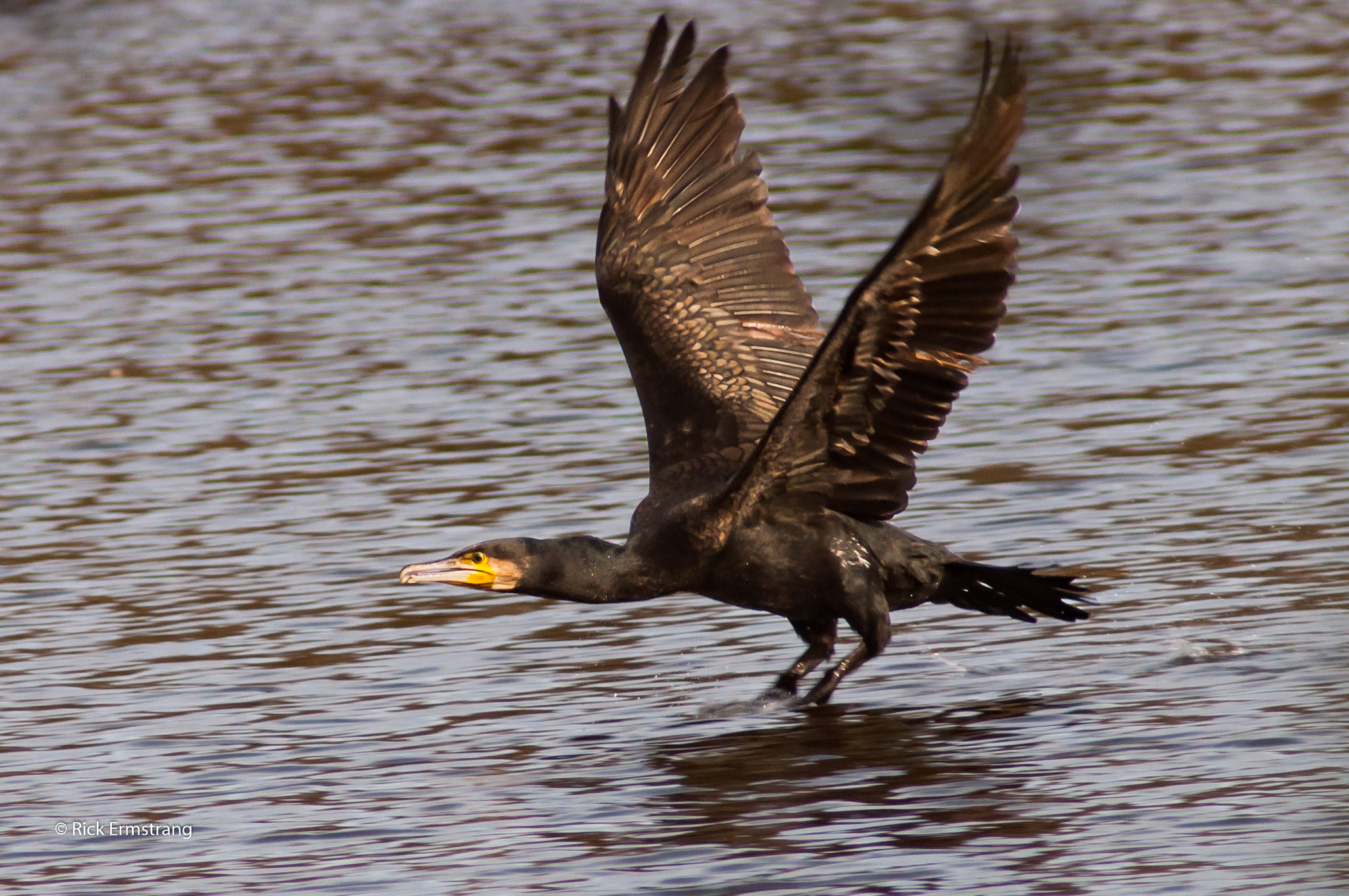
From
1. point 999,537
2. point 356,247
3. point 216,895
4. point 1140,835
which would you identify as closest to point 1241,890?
point 1140,835

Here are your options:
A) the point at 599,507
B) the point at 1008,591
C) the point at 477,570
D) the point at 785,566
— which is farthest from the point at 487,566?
the point at 599,507

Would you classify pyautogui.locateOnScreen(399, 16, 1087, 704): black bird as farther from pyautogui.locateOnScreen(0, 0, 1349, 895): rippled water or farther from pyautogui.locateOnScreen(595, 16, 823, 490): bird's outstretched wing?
pyautogui.locateOnScreen(0, 0, 1349, 895): rippled water

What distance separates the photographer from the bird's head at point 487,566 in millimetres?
6379

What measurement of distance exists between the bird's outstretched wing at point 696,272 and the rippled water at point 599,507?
71cm

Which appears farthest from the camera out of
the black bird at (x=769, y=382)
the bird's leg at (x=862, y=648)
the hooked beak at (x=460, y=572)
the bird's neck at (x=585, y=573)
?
the bird's leg at (x=862, y=648)

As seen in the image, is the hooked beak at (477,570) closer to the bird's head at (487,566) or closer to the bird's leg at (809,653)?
the bird's head at (487,566)

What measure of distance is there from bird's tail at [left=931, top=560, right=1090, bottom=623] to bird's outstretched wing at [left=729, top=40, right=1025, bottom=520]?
315 mm

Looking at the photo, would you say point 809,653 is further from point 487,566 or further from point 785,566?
point 487,566

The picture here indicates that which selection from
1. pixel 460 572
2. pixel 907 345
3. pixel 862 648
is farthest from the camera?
pixel 862 648

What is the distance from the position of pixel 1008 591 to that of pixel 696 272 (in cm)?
172

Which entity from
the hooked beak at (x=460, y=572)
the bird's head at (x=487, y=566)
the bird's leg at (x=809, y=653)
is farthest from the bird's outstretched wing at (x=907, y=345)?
the hooked beak at (x=460, y=572)

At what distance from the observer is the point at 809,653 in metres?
6.87

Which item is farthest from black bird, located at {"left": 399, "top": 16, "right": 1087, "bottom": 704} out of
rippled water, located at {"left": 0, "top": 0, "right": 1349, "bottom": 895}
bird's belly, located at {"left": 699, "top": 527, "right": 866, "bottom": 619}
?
rippled water, located at {"left": 0, "top": 0, "right": 1349, "bottom": 895}

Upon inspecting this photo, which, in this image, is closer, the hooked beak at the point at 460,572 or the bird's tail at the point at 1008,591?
the hooked beak at the point at 460,572
